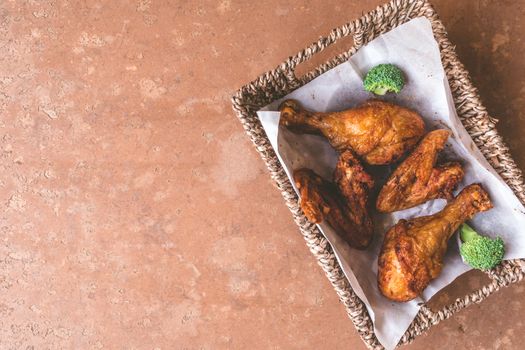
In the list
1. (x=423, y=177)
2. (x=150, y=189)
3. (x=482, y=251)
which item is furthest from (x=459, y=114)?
(x=150, y=189)

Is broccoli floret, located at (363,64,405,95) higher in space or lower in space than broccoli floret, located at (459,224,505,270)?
higher

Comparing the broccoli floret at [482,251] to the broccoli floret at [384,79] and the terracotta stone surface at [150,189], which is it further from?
the broccoli floret at [384,79]

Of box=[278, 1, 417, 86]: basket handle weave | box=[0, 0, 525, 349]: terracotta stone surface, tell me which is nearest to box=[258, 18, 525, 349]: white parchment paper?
box=[278, 1, 417, 86]: basket handle weave

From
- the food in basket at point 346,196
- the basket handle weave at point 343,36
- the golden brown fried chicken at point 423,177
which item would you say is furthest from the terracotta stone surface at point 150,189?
the golden brown fried chicken at point 423,177

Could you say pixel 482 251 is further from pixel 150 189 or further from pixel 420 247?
pixel 150 189

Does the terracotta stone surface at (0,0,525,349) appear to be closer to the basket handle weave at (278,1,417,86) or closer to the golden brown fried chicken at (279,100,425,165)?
the basket handle weave at (278,1,417,86)

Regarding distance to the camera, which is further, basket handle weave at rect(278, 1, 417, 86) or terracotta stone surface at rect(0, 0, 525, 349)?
terracotta stone surface at rect(0, 0, 525, 349)
